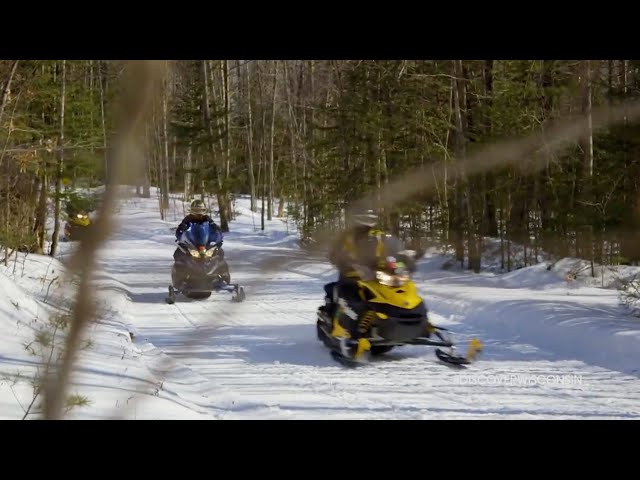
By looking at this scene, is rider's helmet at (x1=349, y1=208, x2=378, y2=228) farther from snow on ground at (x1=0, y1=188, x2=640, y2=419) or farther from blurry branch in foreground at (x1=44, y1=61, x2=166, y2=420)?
snow on ground at (x1=0, y1=188, x2=640, y2=419)

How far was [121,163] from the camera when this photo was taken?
2.17 ft

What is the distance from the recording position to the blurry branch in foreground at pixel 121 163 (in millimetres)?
641

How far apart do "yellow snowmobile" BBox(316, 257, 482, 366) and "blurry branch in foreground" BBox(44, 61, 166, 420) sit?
6176 mm

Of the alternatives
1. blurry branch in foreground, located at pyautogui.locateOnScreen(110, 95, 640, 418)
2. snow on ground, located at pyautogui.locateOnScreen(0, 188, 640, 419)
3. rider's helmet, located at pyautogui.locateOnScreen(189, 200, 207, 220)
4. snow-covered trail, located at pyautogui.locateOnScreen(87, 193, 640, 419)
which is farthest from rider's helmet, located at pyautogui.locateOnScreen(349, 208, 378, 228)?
snow-covered trail, located at pyautogui.locateOnScreen(87, 193, 640, 419)

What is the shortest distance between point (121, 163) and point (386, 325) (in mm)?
6471

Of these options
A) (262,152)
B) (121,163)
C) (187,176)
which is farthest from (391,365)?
(121,163)

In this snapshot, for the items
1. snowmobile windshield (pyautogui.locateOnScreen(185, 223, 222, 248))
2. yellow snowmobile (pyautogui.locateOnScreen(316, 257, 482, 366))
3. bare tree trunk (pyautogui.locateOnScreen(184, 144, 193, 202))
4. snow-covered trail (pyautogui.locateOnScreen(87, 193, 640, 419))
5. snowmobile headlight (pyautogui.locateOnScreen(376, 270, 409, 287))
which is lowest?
snow-covered trail (pyautogui.locateOnScreen(87, 193, 640, 419))

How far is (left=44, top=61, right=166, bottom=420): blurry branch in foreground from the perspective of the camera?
641 millimetres

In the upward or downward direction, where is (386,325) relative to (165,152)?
downward

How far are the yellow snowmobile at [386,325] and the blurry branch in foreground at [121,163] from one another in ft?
20.3

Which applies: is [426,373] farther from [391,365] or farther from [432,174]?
[432,174]

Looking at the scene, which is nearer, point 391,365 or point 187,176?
point 187,176

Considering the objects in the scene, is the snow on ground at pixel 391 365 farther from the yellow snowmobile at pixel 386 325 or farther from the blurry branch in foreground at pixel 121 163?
the blurry branch in foreground at pixel 121 163
